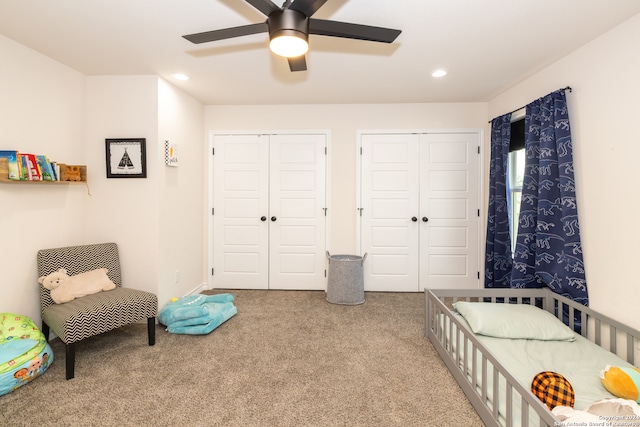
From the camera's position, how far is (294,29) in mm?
1482

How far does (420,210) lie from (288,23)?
2.87 meters

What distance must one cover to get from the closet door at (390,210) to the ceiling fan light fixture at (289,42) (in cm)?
234

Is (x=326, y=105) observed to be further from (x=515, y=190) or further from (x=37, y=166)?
(x=37, y=166)

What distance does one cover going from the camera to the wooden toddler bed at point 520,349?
1601mm

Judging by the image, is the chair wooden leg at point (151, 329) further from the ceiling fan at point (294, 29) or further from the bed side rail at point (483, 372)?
the bed side rail at point (483, 372)

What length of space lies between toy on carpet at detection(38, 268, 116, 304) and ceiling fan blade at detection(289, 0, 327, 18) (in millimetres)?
2493

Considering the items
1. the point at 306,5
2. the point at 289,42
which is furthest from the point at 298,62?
the point at 306,5

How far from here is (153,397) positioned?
6.06 ft

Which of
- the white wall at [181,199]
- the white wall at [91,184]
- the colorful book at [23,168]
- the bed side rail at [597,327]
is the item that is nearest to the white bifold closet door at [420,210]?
the bed side rail at [597,327]

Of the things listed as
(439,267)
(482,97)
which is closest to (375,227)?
(439,267)

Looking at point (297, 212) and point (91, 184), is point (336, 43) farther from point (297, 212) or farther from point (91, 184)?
point (91, 184)

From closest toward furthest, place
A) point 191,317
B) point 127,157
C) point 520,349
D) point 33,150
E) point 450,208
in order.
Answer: point 520,349
point 33,150
point 191,317
point 127,157
point 450,208

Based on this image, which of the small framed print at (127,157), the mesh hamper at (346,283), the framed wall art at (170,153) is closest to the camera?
the small framed print at (127,157)

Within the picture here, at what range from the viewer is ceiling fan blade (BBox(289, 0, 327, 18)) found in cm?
140
